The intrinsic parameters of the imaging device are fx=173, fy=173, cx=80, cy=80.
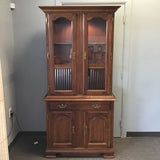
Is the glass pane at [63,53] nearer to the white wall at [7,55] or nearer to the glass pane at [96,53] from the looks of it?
the glass pane at [96,53]

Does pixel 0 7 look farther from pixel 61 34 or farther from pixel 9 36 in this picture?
pixel 61 34

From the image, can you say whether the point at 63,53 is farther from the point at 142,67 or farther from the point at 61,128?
the point at 142,67

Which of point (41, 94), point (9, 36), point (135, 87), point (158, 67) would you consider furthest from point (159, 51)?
point (9, 36)

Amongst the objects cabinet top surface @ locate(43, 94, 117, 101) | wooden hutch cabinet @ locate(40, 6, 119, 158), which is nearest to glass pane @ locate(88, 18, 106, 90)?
wooden hutch cabinet @ locate(40, 6, 119, 158)

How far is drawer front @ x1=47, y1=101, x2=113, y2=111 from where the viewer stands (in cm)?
228

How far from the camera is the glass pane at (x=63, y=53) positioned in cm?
225

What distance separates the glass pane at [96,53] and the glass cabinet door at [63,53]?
231 mm

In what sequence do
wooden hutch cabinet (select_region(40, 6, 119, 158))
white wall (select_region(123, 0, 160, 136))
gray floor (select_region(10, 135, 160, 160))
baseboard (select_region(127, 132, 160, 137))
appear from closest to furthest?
wooden hutch cabinet (select_region(40, 6, 119, 158))
gray floor (select_region(10, 135, 160, 160))
white wall (select_region(123, 0, 160, 136))
baseboard (select_region(127, 132, 160, 137))

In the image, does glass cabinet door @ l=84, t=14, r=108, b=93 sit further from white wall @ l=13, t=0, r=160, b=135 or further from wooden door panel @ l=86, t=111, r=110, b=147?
white wall @ l=13, t=0, r=160, b=135

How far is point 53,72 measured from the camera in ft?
7.59

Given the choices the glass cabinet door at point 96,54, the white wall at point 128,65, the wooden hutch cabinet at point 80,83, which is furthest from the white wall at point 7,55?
the glass cabinet door at point 96,54

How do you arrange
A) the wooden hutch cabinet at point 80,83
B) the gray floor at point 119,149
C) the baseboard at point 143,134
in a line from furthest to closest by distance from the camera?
the baseboard at point 143,134 → the gray floor at point 119,149 → the wooden hutch cabinet at point 80,83

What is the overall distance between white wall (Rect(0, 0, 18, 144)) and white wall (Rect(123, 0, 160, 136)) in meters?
1.80

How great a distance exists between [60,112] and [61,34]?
Answer: 3.38 feet
